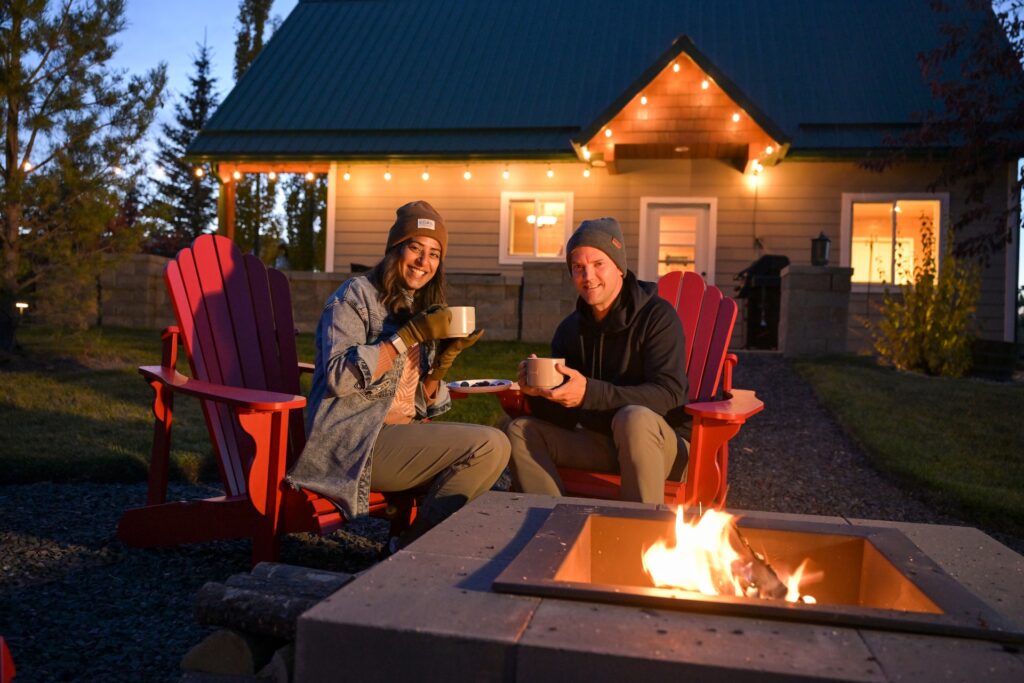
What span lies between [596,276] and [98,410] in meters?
4.17

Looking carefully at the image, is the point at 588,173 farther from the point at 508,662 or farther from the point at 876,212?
the point at 508,662

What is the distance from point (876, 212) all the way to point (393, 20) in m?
8.73

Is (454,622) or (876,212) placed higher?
(876,212)

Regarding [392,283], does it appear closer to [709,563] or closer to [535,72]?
[709,563]

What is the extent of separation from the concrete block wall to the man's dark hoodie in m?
5.69

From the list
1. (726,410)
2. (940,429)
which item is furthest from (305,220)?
(726,410)

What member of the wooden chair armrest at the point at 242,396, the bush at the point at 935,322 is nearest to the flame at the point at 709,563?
the wooden chair armrest at the point at 242,396

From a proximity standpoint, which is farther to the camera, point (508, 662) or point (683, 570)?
point (683, 570)

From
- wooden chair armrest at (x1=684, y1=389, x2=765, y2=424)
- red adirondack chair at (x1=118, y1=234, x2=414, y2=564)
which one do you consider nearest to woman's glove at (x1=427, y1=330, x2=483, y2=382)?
red adirondack chair at (x1=118, y1=234, x2=414, y2=564)

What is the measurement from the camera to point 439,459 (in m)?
2.77

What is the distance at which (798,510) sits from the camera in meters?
4.04

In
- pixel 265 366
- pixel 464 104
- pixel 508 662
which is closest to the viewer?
pixel 508 662

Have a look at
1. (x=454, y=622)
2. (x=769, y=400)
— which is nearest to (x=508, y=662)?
(x=454, y=622)

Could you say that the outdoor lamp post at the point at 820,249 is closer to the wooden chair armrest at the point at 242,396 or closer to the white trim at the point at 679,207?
the white trim at the point at 679,207
